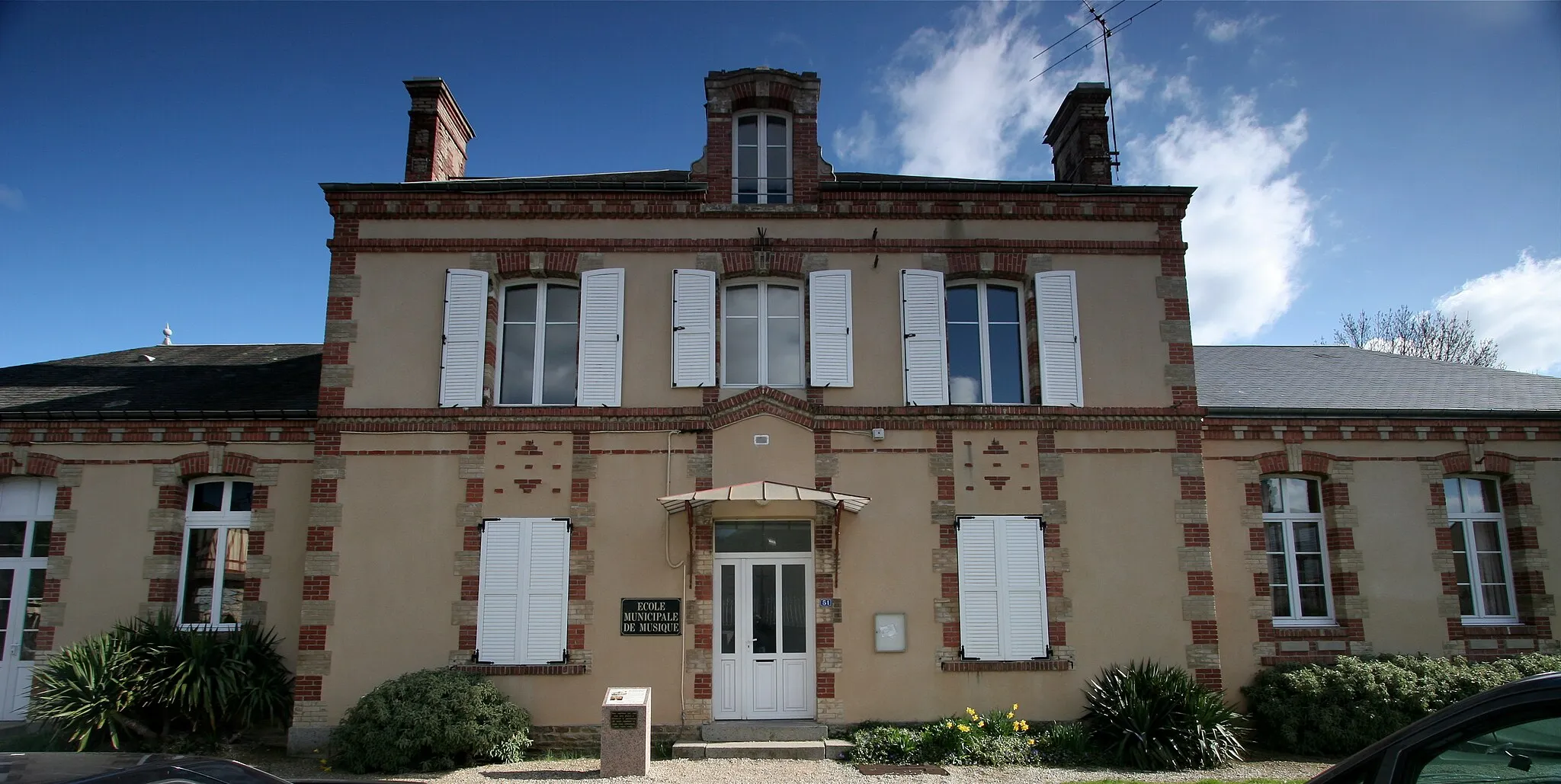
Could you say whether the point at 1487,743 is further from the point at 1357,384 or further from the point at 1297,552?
the point at 1357,384

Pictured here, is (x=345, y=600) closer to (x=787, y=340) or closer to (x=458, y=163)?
(x=787, y=340)

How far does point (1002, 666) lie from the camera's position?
9781mm

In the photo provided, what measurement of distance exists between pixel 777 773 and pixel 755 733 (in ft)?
2.85

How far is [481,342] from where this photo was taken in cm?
1037

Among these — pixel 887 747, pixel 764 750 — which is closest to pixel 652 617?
pixel 764 750

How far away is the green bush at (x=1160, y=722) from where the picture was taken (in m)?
8.96

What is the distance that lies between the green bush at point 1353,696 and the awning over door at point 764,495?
4.95 m

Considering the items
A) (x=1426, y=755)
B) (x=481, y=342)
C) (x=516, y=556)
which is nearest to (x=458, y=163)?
(x=481, y=342)

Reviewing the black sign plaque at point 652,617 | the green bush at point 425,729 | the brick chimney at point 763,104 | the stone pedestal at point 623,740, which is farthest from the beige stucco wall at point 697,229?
the stone pedestal at point 623,740

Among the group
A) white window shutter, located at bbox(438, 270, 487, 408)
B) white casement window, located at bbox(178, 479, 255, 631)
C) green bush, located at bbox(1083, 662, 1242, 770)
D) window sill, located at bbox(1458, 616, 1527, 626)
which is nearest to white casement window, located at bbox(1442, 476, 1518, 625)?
window sill, located at bbox(1458, 616, 1527, 626)

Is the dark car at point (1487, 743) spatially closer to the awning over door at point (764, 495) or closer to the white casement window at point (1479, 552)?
the awning over door at point (764, 495)

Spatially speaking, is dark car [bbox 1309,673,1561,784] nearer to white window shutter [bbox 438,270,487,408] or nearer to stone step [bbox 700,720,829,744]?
stone step [bbox 700,720,829,744]

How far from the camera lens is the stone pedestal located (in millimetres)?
8336

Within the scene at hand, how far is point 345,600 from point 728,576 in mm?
4057
